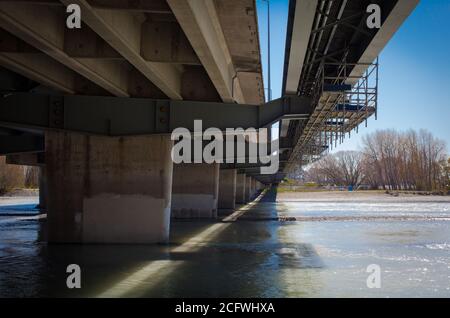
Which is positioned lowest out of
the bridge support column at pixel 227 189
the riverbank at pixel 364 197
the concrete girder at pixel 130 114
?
the riverbank at pixel 364 197

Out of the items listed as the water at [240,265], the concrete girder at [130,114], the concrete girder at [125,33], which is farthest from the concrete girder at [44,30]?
the water at [240,265]

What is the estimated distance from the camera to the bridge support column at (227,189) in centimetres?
4747

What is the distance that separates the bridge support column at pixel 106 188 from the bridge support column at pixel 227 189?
96.4ft

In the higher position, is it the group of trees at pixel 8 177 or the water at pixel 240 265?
the group of trees at pixel 8 177

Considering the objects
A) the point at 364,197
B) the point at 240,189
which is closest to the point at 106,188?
the point at 240,189

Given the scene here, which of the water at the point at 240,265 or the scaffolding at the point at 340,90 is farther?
the scaffolding at the point at 340,90

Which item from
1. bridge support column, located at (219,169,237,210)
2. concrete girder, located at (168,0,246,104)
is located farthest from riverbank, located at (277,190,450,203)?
concrete girder, located at (168,0,246,104)

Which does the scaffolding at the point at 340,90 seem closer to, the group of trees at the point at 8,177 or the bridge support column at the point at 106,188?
the bridge support column at the point at 106,188

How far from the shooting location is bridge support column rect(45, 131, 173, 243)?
58.4 ft

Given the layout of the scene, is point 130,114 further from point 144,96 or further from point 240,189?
point 240,189

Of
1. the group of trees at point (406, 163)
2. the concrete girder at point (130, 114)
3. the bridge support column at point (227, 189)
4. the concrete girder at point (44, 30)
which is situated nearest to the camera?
the concrete girder at point (44, 30)

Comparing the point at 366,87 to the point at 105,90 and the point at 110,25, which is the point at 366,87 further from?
the point at 110,25

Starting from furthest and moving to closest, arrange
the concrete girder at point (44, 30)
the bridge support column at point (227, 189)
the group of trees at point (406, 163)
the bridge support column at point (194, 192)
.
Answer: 1. the group of trees at point (406, 163)
2. the bridge support column at point (227, 189)
3. the bridge support column at point (194, 192)
4. the concrete girder at point (44, 30)

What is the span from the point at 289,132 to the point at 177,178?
29.6 ft
